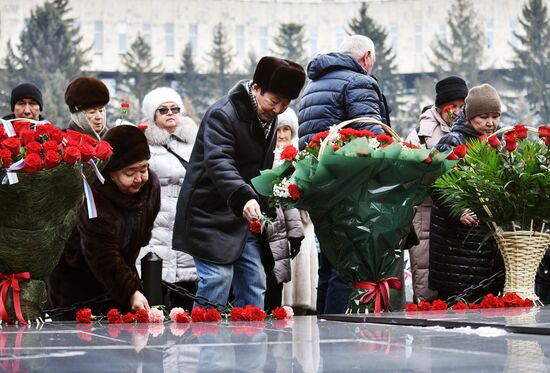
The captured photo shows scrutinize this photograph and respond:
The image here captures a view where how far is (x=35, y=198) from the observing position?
3668mm

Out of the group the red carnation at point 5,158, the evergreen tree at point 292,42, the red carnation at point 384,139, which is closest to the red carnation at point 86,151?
the red carnation at point 5,158

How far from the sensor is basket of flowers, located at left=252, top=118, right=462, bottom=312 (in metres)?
3.95

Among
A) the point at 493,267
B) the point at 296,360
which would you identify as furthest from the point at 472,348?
the point at 493,267

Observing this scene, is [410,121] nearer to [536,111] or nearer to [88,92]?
[536,111]

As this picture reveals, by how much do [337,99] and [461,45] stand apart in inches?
1952

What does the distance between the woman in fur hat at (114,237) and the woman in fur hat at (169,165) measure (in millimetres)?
1241

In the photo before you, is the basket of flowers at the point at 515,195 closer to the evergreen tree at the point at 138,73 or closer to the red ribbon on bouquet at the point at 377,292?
the red ribbon on bouquet at the point at 377,292

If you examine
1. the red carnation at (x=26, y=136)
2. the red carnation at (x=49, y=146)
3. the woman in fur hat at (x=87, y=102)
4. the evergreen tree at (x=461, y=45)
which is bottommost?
the red carnation at (x=49, y=146)

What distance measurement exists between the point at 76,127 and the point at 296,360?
142 inches

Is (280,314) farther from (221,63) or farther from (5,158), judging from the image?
(221,63)

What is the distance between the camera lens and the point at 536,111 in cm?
5072

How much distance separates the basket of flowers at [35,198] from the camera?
3.61 m

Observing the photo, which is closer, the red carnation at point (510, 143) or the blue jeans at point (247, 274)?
the red carnation at point (510, 143)

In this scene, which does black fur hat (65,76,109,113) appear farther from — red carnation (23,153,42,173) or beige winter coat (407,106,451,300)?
red carnation (23,153,42,173)
